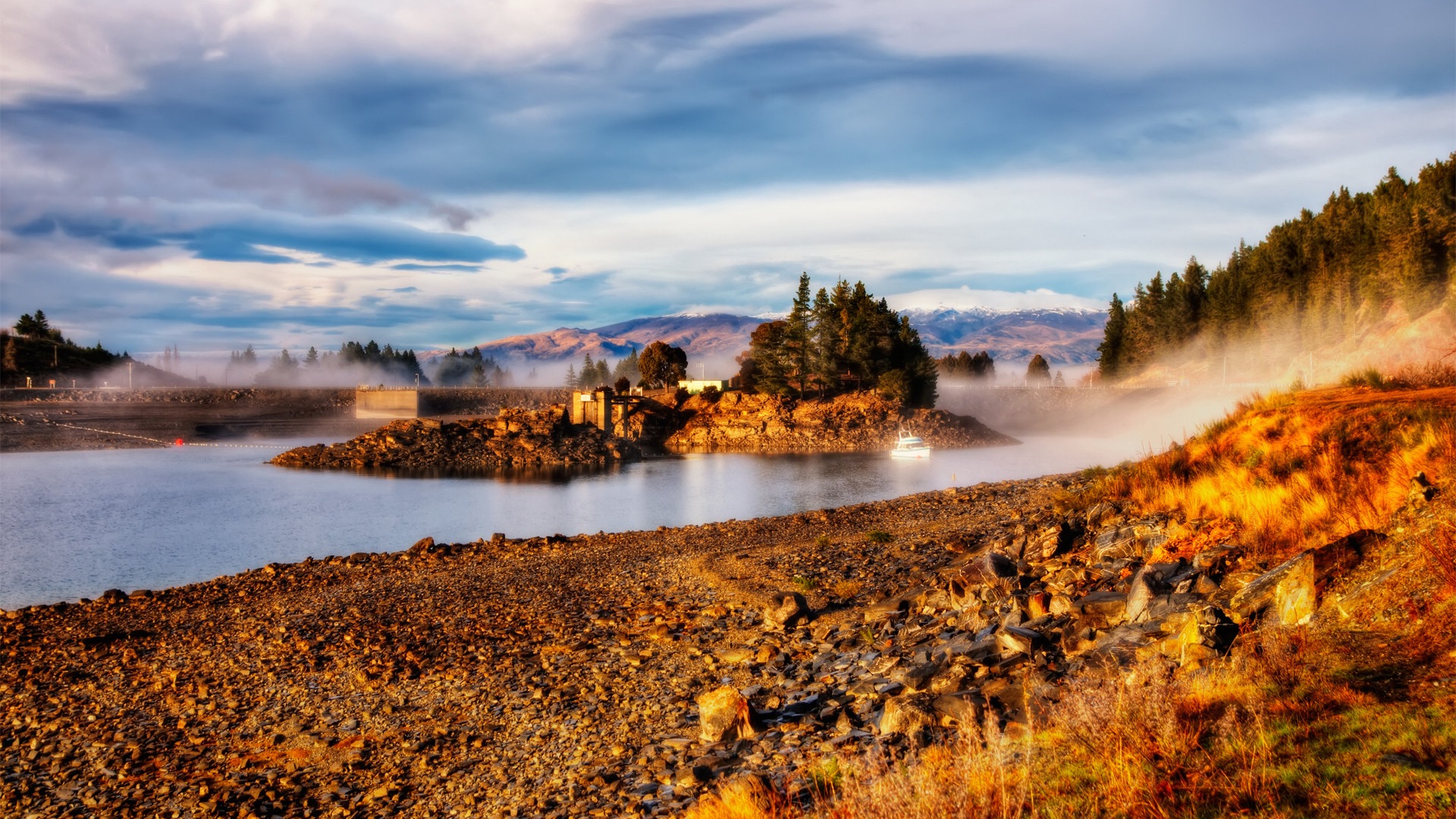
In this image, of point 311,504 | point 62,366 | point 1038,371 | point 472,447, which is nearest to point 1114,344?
point 1038,371

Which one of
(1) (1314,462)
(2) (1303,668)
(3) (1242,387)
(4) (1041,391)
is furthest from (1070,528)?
(4) (1041,391)

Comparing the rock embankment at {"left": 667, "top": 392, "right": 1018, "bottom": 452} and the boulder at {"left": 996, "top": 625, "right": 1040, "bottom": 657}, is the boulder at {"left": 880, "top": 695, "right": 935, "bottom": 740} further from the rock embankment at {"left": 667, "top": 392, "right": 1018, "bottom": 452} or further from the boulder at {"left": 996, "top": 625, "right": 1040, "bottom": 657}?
the rock embankment at {"left": 667, "top": 392, "right": 1018, "bottom": 452}

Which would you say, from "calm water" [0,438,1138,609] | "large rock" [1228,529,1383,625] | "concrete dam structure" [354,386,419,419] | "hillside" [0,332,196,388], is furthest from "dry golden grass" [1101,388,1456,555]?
"hillside" [0,332,196,388]

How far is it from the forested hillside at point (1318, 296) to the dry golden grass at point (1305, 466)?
4900 centimetres

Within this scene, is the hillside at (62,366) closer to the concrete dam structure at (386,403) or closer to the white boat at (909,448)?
the concrete dam structure at (386,403)

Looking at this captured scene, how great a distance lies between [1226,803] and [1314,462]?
9.57 meters

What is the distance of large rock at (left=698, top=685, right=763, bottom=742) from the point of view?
9.09 meters

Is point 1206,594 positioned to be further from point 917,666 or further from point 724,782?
point 724,782

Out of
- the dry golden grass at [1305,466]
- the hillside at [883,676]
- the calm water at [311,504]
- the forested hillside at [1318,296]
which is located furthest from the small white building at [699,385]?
the dry golden grass at [1305,466]

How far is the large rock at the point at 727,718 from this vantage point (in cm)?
909

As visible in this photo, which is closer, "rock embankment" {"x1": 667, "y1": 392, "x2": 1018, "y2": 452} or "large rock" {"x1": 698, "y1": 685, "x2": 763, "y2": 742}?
"large rock" {"x1": 698, "y1": 685, "x2": 763, "y2": 742}

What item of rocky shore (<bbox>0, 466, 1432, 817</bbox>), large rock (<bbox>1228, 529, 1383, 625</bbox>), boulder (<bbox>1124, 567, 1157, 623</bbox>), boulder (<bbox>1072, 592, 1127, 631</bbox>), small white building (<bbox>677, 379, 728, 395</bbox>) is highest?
small white building (<bbox>677, 379, 728, 395</bbox>)

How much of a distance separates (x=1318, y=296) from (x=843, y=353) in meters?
43.6

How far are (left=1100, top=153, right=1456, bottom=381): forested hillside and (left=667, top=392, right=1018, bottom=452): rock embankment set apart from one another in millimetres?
29366
